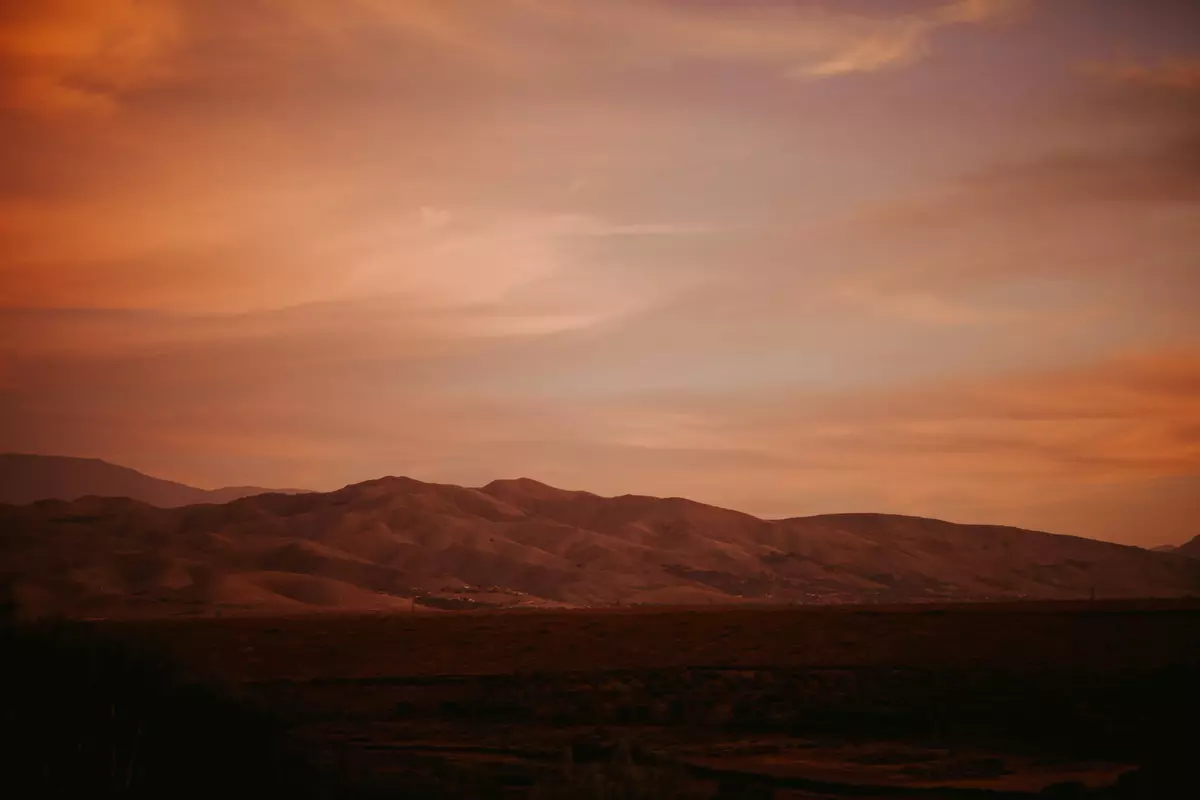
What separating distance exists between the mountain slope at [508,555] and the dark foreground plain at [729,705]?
179 feet

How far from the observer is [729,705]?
32.6 m

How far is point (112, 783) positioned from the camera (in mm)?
14039

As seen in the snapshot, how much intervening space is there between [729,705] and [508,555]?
110 metres

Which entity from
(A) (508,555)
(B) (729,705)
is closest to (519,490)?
(A) (508,555)

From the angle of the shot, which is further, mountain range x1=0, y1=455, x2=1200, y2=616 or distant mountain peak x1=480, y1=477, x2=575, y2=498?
distant mountain peak x1=480, y1=477, x2=575, y2=498

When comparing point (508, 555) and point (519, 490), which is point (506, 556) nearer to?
point (508, 555)

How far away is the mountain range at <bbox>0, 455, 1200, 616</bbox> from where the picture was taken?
10831 centimetres

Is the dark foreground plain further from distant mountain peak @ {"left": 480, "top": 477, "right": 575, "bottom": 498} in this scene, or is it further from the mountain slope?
distant mountain peak @ {"left": 480, "top": 477, "right": 575, "bottom": 498}

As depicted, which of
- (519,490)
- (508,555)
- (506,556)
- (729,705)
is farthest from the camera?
(519,490)

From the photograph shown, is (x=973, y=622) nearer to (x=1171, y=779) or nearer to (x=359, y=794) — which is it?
(x=1171, y=779)

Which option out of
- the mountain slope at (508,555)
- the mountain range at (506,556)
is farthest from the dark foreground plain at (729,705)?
the mountain slope at (508,555)

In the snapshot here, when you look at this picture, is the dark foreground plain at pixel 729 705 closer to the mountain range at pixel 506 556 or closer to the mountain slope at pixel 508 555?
the mountain range at pixel 506 556

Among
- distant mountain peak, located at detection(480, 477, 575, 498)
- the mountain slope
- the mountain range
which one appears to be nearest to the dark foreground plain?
the mountain range

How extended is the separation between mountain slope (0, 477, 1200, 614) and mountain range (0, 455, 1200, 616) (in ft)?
1.31
